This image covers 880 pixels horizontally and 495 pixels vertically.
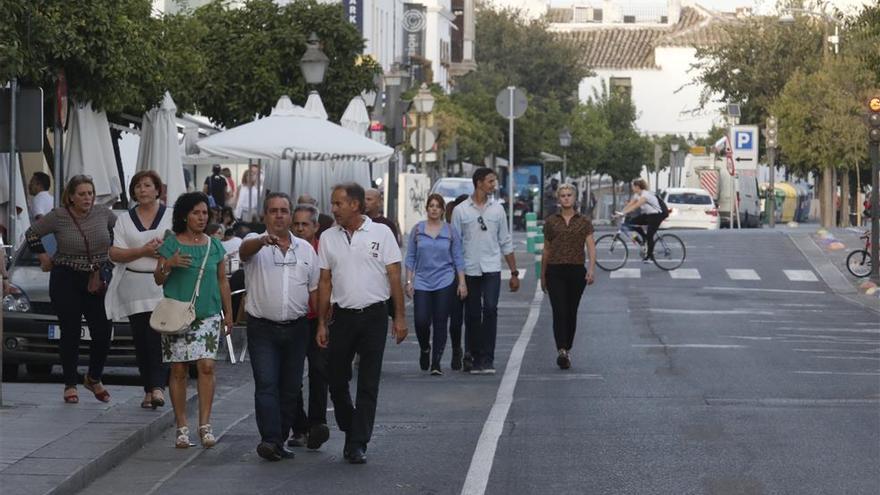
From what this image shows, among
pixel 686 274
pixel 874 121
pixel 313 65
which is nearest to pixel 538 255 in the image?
pixel 686 274

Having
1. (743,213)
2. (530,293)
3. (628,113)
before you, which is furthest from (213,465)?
(628,113)

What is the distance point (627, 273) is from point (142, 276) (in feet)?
68.7

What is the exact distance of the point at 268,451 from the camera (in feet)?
38.2

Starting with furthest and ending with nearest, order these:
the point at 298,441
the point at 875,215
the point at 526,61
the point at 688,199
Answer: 1. the point at 526,61
2. the point at 688,199
3. the point at 875,215
4. the point at 298,441

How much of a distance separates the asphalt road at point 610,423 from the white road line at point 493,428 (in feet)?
0.06

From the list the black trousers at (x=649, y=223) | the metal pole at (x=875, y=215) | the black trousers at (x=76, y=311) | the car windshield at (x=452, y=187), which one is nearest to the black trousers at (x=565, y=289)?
the black trousers at (x=76, y=311)

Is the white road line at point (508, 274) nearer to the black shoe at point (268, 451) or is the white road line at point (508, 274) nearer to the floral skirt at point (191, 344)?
the floral skirt at point (191, 344)

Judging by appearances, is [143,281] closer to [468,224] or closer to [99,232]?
[99,232]

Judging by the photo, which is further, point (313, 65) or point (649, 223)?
point (649, 223)

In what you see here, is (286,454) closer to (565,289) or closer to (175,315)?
(175,315)

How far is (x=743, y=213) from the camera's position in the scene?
2744 inches

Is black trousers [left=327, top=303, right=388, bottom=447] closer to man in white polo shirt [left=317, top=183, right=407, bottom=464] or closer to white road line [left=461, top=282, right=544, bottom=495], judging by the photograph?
man in white polo shirt [left=317, top=183, right=407, bottom=464]

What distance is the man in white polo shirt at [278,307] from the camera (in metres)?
11.8

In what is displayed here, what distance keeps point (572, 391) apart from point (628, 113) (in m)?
90.7
